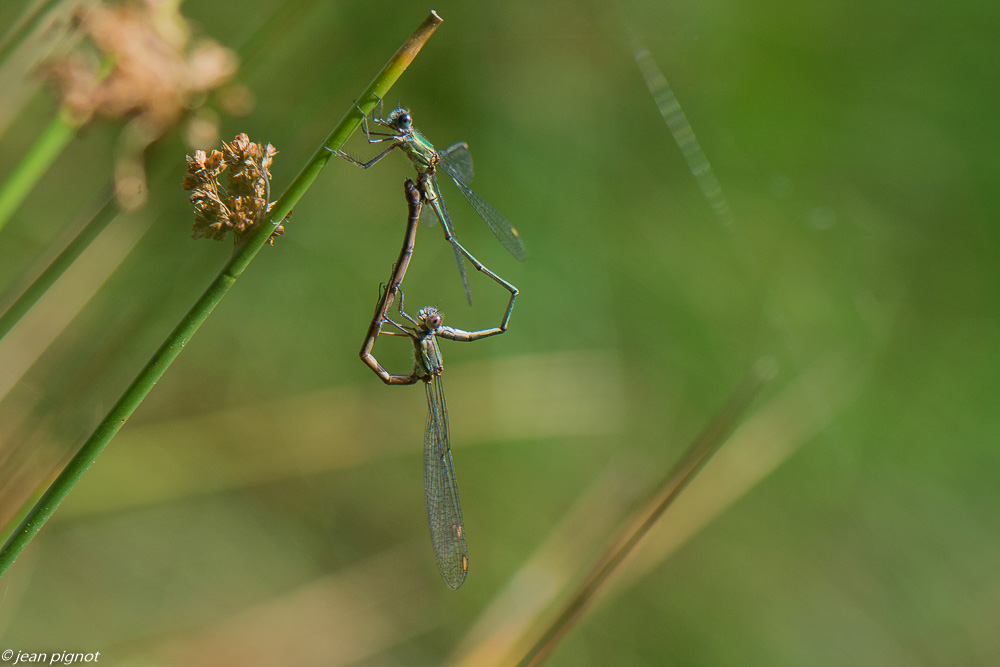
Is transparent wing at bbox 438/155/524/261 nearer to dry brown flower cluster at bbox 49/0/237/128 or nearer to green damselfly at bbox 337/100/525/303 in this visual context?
green damselfly at bbox 337/100/525/303

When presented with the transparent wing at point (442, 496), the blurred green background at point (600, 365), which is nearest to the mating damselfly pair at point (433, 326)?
the transparent wing at point (442, 496)

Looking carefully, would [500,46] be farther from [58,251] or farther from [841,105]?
[58,251]

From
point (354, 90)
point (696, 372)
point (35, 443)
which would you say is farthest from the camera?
point (696, 372)

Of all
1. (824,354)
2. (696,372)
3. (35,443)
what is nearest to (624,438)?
(696,372)

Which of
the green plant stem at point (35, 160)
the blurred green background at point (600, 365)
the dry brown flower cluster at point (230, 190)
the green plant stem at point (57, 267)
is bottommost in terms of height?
the blurred green background at point (600, 365)

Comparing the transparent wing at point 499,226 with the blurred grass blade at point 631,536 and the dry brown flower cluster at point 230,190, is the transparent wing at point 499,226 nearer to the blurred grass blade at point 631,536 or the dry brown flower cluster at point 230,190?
the blurred grass blade at point 631,536

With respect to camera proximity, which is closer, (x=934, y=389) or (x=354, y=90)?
(x=354, y=90)

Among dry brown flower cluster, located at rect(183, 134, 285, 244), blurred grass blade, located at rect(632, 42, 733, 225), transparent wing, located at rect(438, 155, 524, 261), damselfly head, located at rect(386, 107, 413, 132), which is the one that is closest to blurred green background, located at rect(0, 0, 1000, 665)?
blurred grass blade, located at rect(632, 42, 733, 225)
